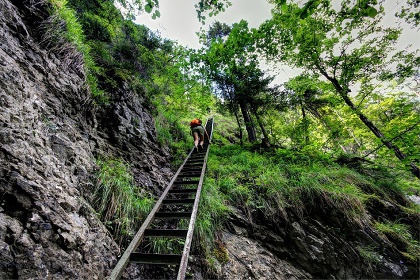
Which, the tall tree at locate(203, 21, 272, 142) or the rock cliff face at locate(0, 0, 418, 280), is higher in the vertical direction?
the tall tree at locate(203, 21, 272, 142)

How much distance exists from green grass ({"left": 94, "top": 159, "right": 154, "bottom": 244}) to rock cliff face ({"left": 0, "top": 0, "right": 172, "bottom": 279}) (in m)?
0.25

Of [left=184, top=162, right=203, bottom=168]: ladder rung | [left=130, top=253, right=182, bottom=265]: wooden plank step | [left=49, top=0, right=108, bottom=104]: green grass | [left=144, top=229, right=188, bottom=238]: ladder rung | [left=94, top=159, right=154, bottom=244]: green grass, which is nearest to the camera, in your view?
[left=130, top=253, right=182, bottom=265]: wooden plank step

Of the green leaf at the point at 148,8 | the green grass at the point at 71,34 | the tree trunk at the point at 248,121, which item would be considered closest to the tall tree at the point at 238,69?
the tree trunk at the point at 248,121

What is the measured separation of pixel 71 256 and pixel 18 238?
1.92 ft

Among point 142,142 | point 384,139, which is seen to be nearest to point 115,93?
point 142,142

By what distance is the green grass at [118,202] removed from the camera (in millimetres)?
3309

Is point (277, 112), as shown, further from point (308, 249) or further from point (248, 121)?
point (308, 249)

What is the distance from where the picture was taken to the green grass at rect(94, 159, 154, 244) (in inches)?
130

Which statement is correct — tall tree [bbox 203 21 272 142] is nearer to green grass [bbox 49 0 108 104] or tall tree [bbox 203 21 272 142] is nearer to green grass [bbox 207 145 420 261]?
green grass [bbox 207 145 420 261]

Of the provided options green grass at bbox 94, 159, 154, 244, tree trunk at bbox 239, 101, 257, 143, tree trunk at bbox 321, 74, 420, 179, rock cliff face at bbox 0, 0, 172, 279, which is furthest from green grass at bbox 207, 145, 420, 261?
tree trunk at bbox 239, 101, 257, 143

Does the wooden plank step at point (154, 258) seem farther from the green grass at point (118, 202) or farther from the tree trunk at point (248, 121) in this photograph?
the tree trunk at point (248, 121)

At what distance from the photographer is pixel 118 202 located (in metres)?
3.56

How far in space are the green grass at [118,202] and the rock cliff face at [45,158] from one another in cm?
25

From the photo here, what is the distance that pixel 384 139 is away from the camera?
7.52 metres
